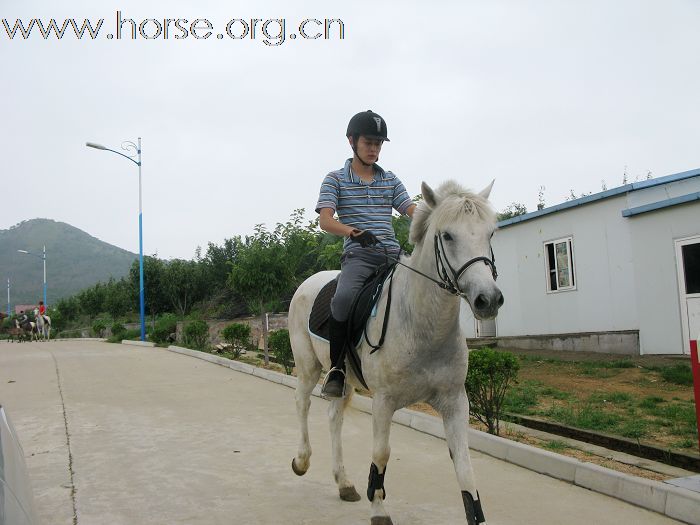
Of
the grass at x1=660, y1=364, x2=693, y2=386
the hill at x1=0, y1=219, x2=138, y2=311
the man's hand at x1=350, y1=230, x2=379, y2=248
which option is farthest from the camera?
the hill at x1=0, y1=219, x2=138, y2=311

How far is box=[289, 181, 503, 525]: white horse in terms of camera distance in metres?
3.22

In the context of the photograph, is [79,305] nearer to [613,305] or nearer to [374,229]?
[613,305]

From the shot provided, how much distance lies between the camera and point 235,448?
6.15m

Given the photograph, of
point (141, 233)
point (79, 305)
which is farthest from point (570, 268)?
point (79, 305)

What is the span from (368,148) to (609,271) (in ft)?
39.6

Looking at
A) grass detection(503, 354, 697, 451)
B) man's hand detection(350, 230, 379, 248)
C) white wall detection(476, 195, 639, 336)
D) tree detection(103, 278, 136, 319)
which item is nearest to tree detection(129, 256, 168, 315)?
tree detection(103, 278, 136, 319)

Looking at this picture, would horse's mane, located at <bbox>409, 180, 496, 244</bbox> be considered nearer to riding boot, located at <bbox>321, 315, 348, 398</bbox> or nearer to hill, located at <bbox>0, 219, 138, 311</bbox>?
riding boot, located at <bbox>321, 315, 348, 398</bbox>

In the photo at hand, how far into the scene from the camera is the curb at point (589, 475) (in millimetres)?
3988

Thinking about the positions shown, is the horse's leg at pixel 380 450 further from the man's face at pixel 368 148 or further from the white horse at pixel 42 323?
the white horse at pixel 42 323

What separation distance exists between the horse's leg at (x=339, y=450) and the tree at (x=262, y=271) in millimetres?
11275

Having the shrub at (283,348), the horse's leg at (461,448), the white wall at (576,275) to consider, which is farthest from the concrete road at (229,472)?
the white wall at (576,275)

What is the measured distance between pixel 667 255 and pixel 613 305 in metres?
2.27

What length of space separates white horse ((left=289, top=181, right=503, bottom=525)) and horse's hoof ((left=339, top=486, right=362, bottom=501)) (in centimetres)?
72

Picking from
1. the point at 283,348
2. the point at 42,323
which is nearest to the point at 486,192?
the point at 283,348
